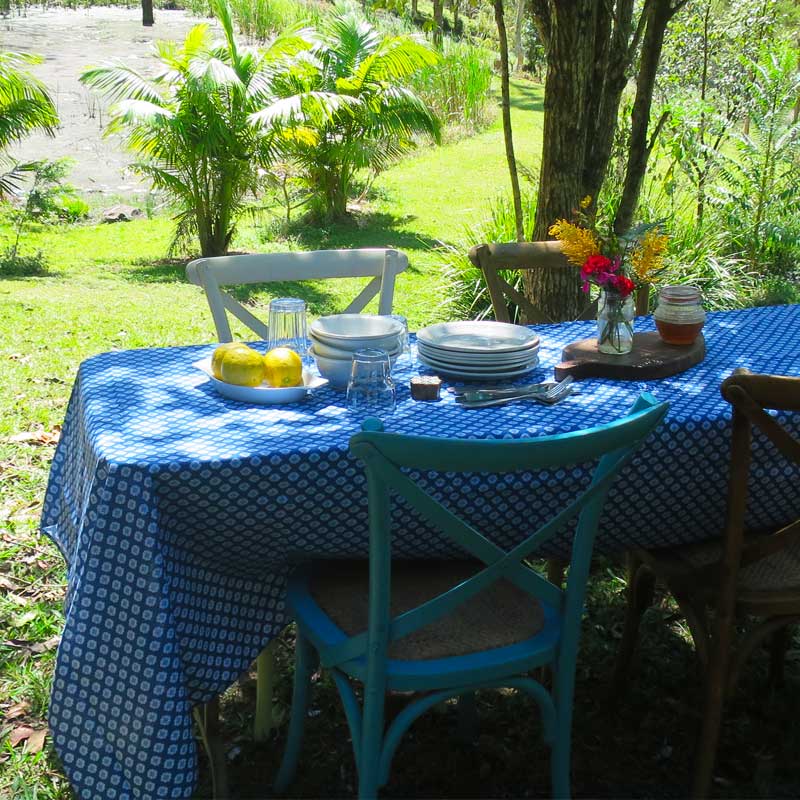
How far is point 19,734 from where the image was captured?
2.68 m

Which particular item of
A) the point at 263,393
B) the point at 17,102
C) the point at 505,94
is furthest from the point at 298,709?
the point at 17,102

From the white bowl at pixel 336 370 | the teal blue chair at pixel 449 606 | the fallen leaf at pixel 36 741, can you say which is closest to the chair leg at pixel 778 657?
the teal blue chair at pixel 449 606

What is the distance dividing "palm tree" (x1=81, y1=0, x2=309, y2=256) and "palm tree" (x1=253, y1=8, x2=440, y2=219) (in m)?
0.52

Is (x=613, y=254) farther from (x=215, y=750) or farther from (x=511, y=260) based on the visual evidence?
(x=215, y=750)

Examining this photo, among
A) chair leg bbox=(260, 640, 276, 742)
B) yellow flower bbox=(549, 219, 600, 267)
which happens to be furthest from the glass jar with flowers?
chair leg bbox=(260, 640, 276, 742)

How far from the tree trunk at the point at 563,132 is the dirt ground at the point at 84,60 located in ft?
25.9

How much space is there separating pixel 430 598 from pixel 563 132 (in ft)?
10.1

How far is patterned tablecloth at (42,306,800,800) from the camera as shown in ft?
6.24

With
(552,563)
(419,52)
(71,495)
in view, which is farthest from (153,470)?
(419,52)

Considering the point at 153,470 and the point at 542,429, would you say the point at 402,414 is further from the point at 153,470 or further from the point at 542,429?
the point at 153,470

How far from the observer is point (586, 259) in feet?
8.32

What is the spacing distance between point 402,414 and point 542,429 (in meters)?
0.34

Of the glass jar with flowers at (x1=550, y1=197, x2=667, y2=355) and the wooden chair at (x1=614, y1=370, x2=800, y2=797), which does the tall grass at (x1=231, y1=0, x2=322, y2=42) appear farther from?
the wooden chair at (x1=614, y1=370, x2=800, y2=797)

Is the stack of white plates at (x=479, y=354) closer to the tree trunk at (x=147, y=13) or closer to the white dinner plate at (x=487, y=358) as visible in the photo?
the white dinner plate at (x=487, y=358)
